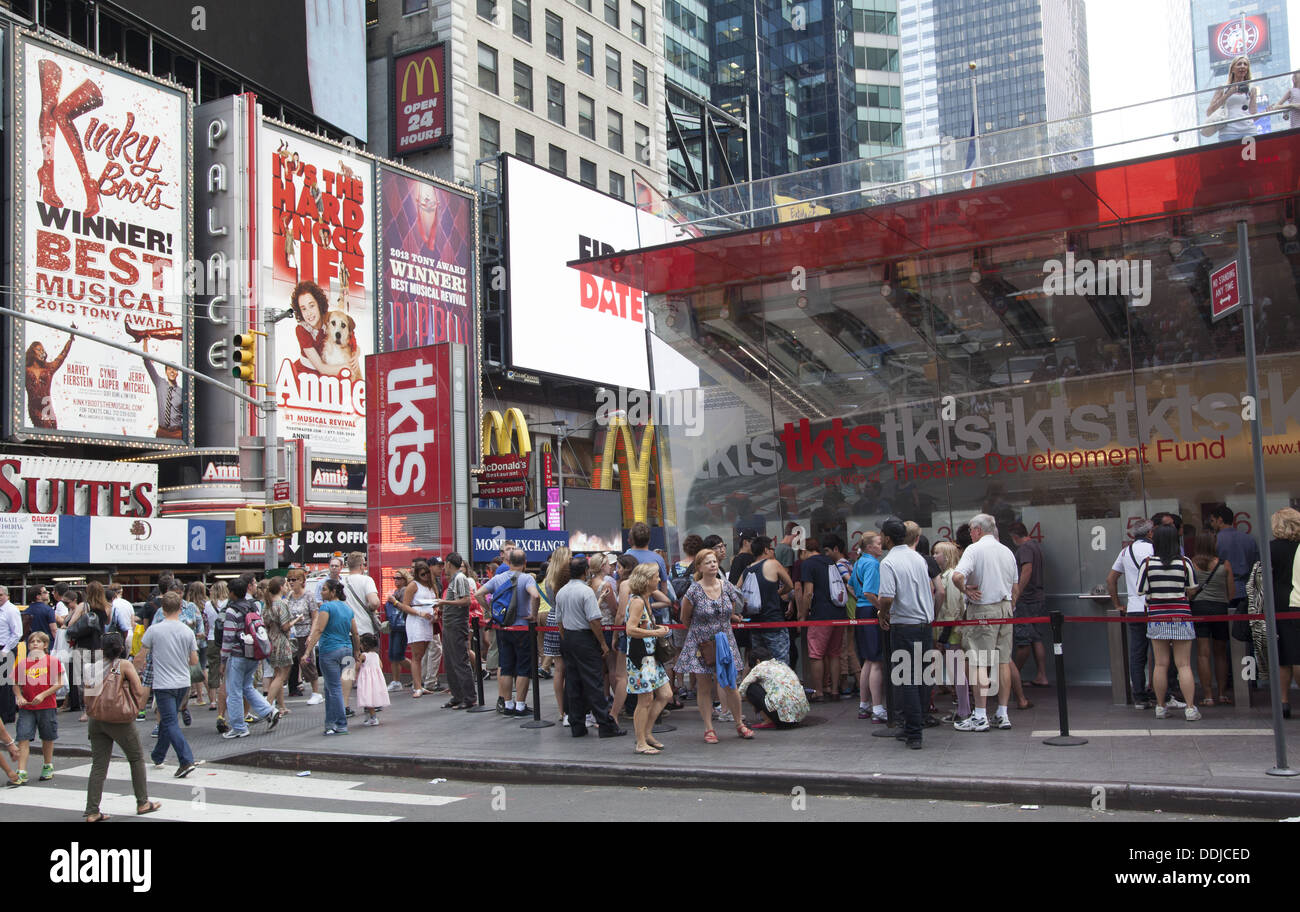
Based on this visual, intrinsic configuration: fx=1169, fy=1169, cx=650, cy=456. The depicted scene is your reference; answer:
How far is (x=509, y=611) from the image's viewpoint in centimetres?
1362

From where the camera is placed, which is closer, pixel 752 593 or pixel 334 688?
pixel 752 593

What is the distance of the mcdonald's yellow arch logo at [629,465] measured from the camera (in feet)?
156

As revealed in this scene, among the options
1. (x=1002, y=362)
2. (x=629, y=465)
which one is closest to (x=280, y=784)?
(x=1002, y=362)

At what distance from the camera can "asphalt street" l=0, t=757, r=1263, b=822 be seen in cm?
828

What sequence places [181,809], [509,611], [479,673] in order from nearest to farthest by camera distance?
[181,809] → [509,611] → [479,673]

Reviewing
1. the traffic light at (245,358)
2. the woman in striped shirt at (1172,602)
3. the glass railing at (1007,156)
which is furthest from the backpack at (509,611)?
the traffic light at (245,358)

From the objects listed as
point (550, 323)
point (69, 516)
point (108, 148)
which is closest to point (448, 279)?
point (550, 323)

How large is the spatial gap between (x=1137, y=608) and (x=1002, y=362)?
431 cm

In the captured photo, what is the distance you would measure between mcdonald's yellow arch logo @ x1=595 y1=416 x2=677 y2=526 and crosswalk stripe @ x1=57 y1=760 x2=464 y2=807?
3477cm

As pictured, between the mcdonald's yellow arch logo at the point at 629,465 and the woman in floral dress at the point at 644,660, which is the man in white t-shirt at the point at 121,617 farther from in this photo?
the mcdonald's yellow arch logo at the point at 629,465

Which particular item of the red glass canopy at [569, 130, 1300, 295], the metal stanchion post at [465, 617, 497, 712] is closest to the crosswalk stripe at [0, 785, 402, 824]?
the metal stanchion post at [465, 617, 497, 712]

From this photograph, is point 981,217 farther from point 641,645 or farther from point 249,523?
point 249,523

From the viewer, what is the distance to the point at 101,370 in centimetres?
3069
